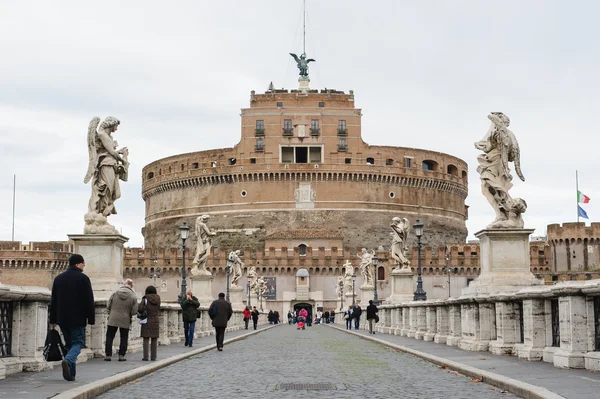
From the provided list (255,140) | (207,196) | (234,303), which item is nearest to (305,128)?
(255,140)

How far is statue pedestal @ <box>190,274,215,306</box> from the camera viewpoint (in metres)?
26.9

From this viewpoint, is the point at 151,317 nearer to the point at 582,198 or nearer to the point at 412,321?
the point at 412,321

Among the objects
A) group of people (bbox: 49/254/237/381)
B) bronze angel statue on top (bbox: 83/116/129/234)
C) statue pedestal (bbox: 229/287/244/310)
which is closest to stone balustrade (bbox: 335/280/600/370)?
group of people (bbox: 49/254/237/381)

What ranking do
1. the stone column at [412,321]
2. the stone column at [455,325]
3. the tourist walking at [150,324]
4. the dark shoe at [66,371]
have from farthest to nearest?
the stone column at [412,321] < the stone column at [455,325] < the tourist walking at [150,324] < the dark shoe at [66,371]

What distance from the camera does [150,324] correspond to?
13.5m

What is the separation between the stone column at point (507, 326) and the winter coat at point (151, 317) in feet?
16.4

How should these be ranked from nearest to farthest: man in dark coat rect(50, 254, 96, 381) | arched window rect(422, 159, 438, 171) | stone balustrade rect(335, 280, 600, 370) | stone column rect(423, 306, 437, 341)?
1. man in dark coat rect(50, 254, 96, 381)
2. stone balustrade rect(335, 280, 600, 370)
3. stone column rect(423, 306, 437, 341)
4. arched window rect(422, 159, 438, 171)

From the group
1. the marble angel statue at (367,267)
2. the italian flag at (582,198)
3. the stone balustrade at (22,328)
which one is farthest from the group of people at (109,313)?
the italian flag at (582,198)

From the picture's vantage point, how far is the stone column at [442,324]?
17875 mm

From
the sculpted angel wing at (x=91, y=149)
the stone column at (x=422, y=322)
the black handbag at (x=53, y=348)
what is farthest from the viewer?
the stone column at (x=422, y=322)

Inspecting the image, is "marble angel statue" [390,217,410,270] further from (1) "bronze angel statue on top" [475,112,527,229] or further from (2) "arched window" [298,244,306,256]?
(2) "arched window" [298,244,306,256]

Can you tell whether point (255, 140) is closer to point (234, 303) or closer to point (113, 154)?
point (234, 303)

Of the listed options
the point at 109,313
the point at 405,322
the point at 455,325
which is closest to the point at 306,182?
the point at 405,322

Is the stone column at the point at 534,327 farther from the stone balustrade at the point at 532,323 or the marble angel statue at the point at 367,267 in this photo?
the marble angel statue at the point at 367,267
